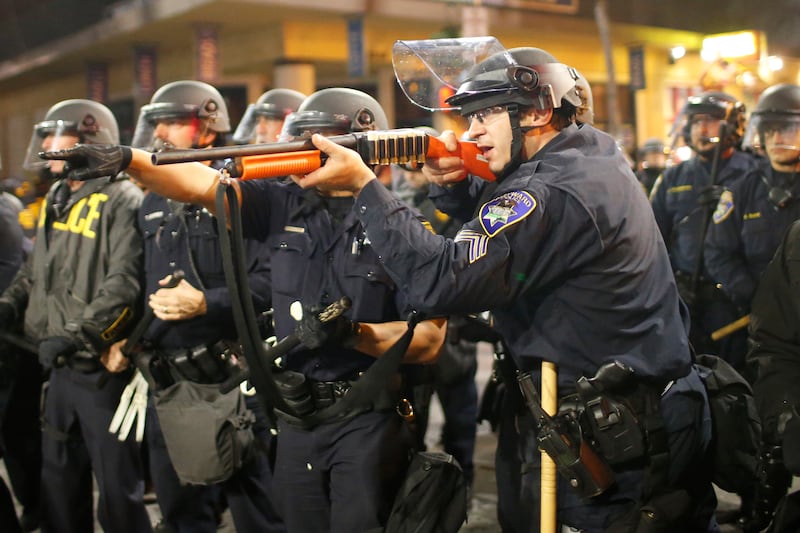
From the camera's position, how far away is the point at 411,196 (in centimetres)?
687

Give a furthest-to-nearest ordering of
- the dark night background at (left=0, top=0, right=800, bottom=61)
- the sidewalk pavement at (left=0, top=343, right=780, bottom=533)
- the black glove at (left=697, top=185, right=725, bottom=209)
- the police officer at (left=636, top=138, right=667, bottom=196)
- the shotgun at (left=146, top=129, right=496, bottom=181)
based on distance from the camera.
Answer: the dark night background at (left=0, top=0, right=800, bottom=61) < the police officer at (left=636, top=138, right=667, bottom=196) < the black glove at (left=697, top=185, right=725, bottom=209) < the sidewalk pavement at (left=0, top=343, right=780, bottom=533) < the shotgun at (left=146, top=129, right=496, bottom=181)

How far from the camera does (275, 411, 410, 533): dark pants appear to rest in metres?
3.26

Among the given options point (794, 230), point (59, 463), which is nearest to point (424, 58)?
point (794, 230)

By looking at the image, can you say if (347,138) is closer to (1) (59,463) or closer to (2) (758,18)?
(1) (59,463)

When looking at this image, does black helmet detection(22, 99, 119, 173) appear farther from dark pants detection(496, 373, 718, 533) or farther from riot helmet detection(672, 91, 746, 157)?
riot helmet detection(672, 91, 746, 157)

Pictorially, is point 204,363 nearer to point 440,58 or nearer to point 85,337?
point 85,337

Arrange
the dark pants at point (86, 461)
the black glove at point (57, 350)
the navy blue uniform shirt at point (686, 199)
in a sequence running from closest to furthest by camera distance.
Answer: the black glove at point (57, 350)
the dark pants at point (86, 461)
the navy blue uniform shirt at point (686, 199)

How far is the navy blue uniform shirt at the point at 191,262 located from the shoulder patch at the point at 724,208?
3.21 meters

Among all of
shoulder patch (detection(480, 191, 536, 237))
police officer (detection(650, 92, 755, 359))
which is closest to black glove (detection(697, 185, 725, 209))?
police officer (detection(650, 92, 755, 359))

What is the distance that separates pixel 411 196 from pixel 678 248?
1.97 metres

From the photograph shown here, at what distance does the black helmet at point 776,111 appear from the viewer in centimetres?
570

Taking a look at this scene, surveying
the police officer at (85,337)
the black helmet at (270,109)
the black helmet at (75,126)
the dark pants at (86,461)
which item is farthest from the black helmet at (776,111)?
the dark pants at (86,461)

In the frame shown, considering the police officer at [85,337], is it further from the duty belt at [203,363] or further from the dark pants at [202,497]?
the duty belt at [203,363]

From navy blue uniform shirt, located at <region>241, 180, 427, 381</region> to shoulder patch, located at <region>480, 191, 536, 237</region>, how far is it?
773 mm
